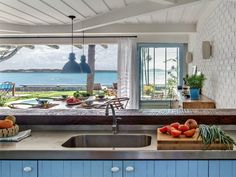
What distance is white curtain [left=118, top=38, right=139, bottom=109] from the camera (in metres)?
7.00

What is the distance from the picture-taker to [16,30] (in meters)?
5.91

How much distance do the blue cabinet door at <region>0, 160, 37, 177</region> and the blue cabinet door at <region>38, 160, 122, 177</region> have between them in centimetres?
4

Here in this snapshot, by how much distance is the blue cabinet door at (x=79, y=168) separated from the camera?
5.63 ft

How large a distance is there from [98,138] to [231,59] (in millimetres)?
1790

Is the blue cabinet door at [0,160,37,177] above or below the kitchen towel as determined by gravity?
below

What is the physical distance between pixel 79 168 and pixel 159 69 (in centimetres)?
586

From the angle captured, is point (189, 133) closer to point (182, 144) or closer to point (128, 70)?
point (182, 144)

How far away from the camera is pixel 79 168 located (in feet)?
5.67

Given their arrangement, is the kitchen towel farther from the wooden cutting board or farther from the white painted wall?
the white painted wall

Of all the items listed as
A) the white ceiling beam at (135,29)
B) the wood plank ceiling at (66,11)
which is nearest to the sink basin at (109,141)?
the wood plank ceiling at (66,11)

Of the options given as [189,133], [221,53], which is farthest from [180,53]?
[189,133]

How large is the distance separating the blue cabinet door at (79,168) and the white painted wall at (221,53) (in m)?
1.87

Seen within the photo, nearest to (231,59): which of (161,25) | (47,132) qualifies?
(47,132)

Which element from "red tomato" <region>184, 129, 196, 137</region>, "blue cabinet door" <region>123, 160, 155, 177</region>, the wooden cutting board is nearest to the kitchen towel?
"blue cabinet door" <region>123, 160, 155, 177</region>
